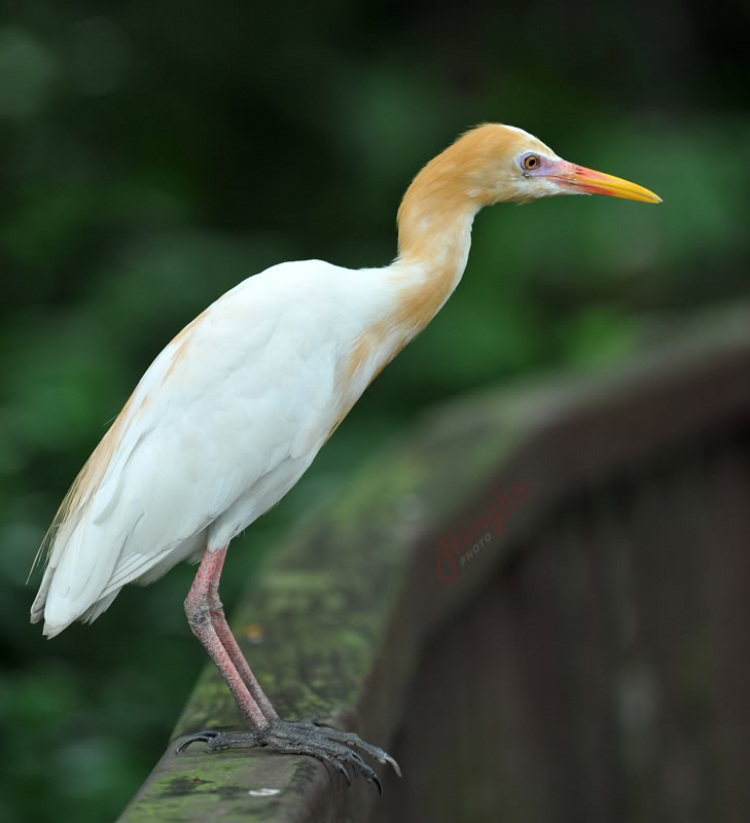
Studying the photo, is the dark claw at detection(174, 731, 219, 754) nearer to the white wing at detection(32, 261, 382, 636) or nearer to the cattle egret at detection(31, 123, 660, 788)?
the cattle egret at detection(31, 123, 660, 788)

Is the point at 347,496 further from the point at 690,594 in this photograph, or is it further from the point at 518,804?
the point at 690,594

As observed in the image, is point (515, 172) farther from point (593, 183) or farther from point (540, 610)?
point (540, 610)

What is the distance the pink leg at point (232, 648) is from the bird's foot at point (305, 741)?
49 millimetres

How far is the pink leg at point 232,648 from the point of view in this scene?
170 cm

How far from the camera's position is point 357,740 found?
5.37 feet

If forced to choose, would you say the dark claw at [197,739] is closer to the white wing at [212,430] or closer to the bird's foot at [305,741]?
the bird's foot at [305,741]

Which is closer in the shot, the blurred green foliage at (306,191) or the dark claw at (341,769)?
the dark claw at (341,769)

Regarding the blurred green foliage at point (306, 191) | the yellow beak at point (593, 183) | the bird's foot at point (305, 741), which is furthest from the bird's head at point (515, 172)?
the blurred green foliage at point (306, 191)

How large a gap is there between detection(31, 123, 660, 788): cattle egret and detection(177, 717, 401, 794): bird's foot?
12cm

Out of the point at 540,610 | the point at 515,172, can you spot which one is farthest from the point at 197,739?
the point at 540,610

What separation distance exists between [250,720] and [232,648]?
146 millimetres

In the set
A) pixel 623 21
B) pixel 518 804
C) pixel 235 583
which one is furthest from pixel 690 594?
pixel 623 21

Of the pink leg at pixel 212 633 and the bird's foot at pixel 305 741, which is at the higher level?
the pink leg at pixel 212 633

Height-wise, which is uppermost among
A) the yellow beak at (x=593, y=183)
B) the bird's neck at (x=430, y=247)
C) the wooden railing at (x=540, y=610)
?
the yellow beak at (x=593, y=183)
